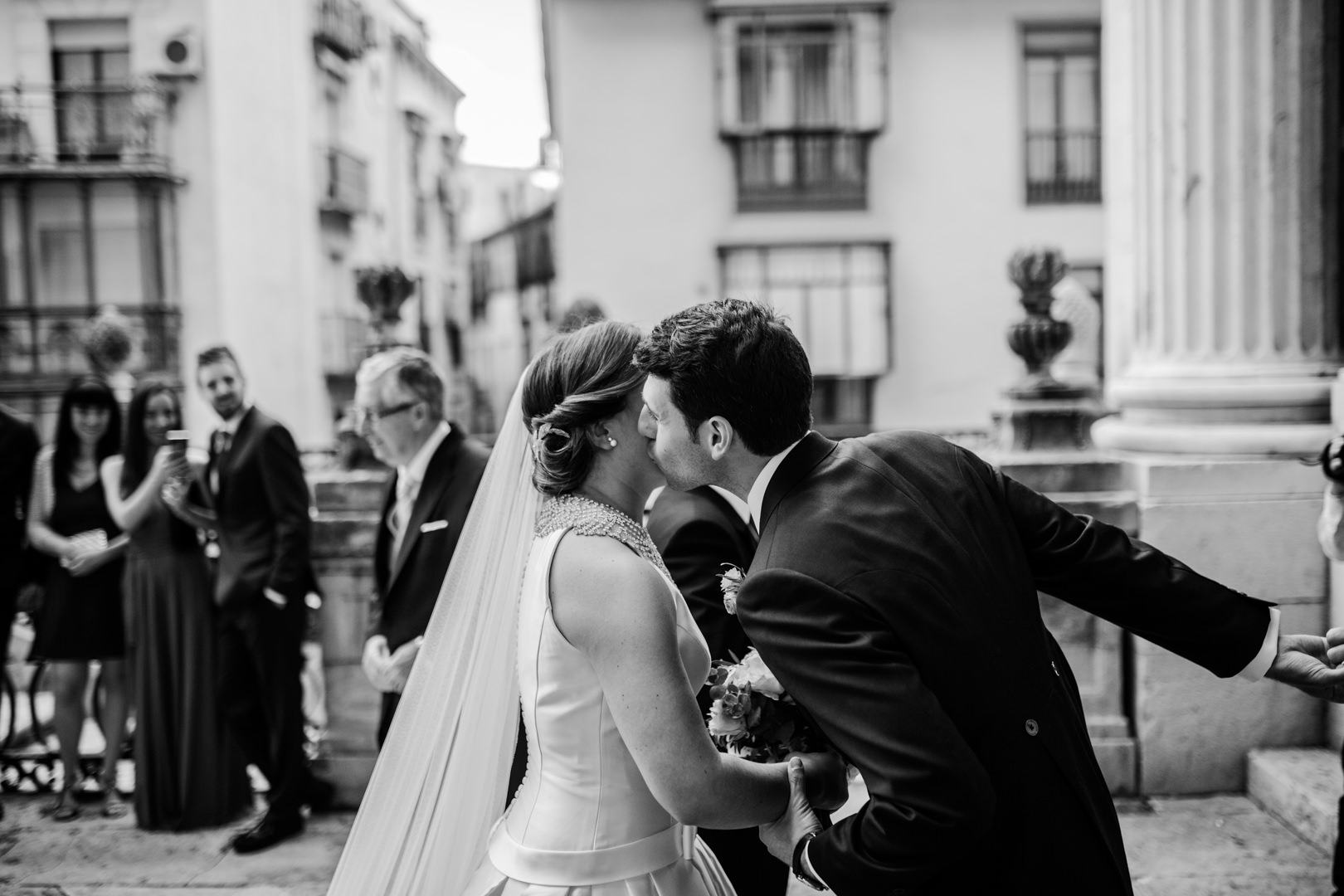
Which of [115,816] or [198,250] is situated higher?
[198,250]

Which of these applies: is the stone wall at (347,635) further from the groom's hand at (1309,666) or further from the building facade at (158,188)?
the building facade at (158,188)

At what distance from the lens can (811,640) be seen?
1861mm

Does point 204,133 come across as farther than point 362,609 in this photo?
Yes

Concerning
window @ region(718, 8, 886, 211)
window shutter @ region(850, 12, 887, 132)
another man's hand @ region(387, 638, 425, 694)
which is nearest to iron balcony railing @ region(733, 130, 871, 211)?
window @ region(718, 8, 886, 211)

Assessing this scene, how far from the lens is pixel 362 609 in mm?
5395

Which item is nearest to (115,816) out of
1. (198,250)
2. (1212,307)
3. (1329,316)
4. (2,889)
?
(2,889)

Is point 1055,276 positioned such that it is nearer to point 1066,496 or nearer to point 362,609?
point 1066,496

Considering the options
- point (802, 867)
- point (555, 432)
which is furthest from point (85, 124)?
point (802, 867)

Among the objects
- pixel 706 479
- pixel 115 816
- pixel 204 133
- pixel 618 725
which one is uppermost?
pixel 204 133

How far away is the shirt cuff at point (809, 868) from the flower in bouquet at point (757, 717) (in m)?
0.24

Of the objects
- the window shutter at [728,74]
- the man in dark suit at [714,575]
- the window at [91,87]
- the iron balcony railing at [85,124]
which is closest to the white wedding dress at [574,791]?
the man in dark suit at [714,575]

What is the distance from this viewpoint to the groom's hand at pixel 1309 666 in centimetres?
247

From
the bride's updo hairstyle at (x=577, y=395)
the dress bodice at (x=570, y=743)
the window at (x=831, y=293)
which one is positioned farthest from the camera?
the window at (x=831, y=293)

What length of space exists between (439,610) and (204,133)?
2038 cm
